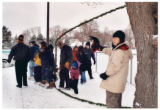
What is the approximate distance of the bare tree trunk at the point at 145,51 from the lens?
11.8 feet

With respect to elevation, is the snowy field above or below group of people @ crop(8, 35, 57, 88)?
below

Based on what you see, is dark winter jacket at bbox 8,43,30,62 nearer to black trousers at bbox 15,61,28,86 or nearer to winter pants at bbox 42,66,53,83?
black trousers at bbox 15,61,28,86

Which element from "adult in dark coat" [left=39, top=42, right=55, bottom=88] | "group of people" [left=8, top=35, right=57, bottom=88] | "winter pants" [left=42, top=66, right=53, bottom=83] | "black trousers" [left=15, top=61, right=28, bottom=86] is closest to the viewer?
"group of people" [left=8, top=35, right=57, bottom=88]

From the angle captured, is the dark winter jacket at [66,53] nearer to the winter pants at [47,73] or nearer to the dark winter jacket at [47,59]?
the dark winter jacket at [47,59]

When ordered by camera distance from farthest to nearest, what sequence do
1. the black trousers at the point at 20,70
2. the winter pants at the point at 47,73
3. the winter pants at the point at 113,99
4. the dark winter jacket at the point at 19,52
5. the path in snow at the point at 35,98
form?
the winter pants at the point at 47,73 → the black trousers at the point at 20,70 → the dark winter jacket at the point at 19,52 → the path in snow at the point at 35,98 → the winter pants at the point at 113,99

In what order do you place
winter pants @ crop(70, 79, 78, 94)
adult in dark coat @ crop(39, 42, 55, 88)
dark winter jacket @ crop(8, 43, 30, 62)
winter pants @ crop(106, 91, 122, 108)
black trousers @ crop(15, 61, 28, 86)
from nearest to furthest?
winter pants @ crop(106, 91, 122, 108) → winter pants @ crop(70, 79, 78, 94) → dark winter jacket @ crop(8, 43, 30, 62) → black trousers @ crop(15, 61, 28, 86) → adult in dark coat @ crop(39, 42, 55, 88)

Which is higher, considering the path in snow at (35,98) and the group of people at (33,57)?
the group of people at (33,57)

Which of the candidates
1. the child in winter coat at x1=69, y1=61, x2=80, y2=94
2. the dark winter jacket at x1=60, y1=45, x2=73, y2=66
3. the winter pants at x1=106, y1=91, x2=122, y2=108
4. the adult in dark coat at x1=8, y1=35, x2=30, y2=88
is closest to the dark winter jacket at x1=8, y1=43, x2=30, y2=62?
the adult in dark coat at x1=8, y1=35, x2=30, y2=88

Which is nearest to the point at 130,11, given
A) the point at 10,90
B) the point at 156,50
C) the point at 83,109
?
the point at 156,50

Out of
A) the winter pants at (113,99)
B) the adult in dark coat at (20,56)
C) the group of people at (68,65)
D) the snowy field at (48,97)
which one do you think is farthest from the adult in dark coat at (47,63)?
the winter pants at (113,99)

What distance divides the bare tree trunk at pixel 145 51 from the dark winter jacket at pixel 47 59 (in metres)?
3.30

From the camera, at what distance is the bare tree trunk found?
11.8 feet

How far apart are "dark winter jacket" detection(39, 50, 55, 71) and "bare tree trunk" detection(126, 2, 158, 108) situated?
330 centimetres

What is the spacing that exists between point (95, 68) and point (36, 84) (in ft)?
16.0
